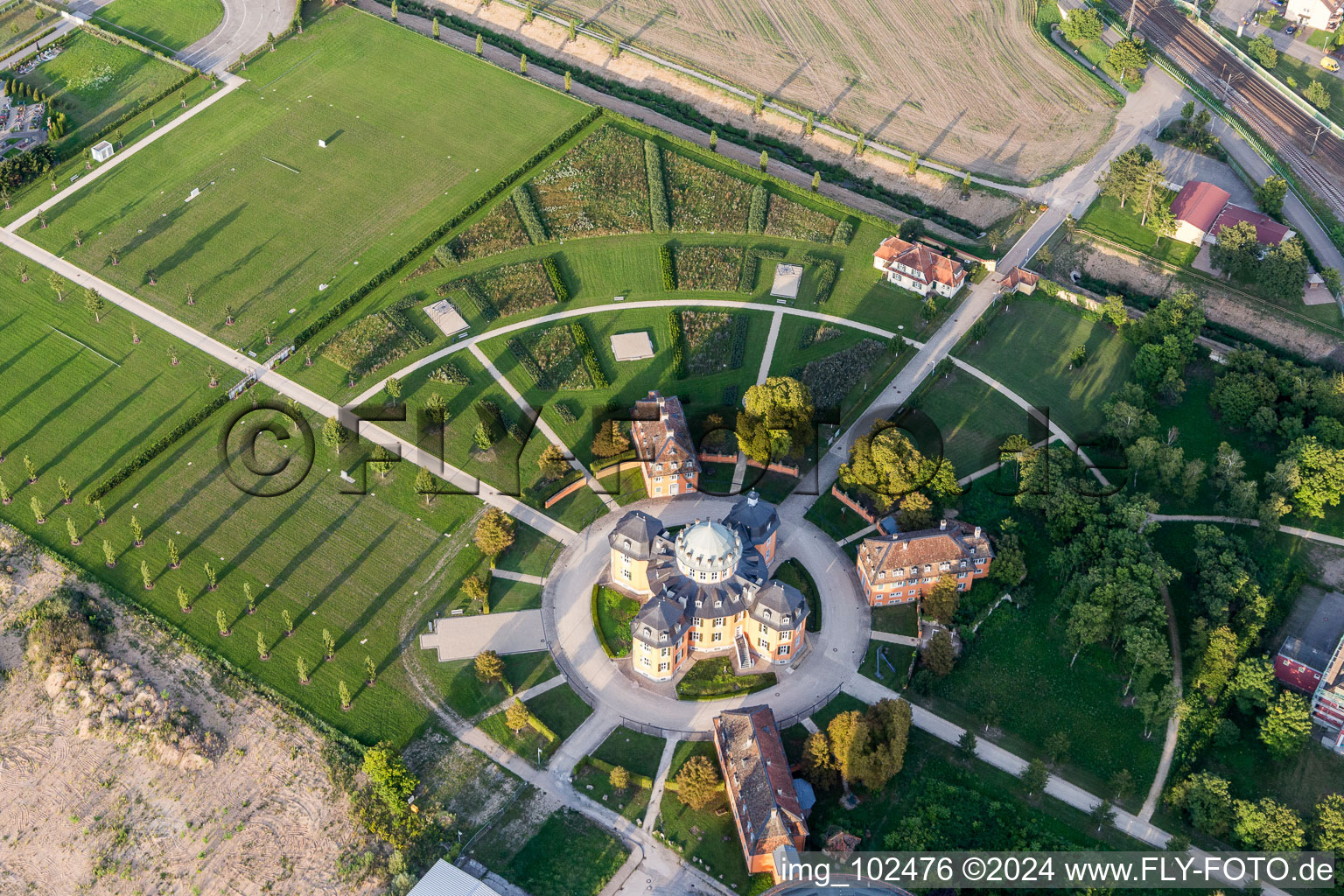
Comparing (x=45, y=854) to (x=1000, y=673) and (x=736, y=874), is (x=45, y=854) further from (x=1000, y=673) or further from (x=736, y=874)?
(x=1000, y=673)

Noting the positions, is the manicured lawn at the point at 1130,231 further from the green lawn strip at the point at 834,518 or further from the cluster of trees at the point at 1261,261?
the green lawn strip at the point at 834,518

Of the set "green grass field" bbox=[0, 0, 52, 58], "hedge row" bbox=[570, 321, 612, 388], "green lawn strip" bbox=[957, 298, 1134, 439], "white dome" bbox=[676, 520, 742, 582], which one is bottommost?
"green grass field" bbox=[0, 0, 52, 58]

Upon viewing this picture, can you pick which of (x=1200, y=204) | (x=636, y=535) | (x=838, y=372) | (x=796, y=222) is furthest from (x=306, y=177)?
(x=1200, y=204)

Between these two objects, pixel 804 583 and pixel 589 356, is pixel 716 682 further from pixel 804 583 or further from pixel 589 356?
pixel 589 356

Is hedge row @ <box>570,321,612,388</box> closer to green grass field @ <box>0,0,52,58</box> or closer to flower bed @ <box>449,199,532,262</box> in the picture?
flower bed @ <box>449,199,532,262</box>

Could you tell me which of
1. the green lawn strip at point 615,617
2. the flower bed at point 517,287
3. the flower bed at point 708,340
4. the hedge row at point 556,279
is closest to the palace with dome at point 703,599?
the green lawn strip at point 615,617

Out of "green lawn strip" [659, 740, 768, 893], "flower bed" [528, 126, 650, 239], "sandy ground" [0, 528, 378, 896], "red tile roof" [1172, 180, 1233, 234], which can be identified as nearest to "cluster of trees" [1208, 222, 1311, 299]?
"red tile roof" [1172, 180, 1233, 234]

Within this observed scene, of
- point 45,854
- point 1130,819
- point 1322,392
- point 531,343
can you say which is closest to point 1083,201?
point 1322,392
